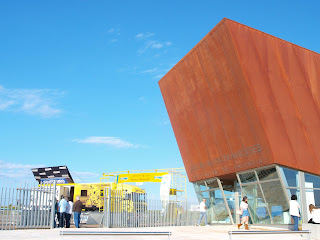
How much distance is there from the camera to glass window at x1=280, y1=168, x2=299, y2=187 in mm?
18344

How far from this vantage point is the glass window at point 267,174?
60.7ft

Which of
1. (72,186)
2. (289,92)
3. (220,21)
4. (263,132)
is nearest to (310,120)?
(289,92)

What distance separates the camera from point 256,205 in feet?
66.5

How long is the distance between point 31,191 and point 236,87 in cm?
1146

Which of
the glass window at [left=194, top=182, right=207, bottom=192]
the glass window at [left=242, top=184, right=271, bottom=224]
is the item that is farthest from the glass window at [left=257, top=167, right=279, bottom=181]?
the glass window at [left=194, top=182, right=207, bottom=192]

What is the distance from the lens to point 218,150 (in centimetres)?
2188

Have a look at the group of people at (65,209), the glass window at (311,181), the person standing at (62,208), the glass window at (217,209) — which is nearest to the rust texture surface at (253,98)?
the glass window at (311,181)

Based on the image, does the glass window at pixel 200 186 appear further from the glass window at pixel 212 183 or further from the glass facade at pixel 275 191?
the glass facade at pixel 275 191

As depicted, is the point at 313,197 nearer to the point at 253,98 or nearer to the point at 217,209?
the point at 253,98

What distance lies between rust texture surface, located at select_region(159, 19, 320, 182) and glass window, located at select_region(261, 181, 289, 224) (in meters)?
1.34

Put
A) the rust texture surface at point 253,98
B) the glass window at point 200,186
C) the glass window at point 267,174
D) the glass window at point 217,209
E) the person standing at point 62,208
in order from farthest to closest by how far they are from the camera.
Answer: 1. the glass window at point 200,186
2. the glass window at point 217,209
3. the person standing at point 62,208
4. the glass window at point 267,174
5. the rust texture surface at point 253,98

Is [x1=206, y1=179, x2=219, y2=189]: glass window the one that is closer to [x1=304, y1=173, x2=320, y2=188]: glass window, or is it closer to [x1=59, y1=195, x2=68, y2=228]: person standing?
[x1=304, y1=173, x2=320, y2=188]: glass window

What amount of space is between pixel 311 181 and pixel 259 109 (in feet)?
16.3

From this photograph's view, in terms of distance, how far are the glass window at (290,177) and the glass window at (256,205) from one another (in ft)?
6.30
